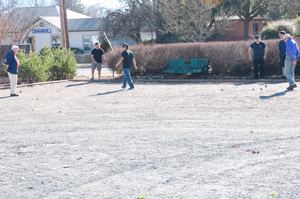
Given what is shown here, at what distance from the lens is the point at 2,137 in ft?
21.4

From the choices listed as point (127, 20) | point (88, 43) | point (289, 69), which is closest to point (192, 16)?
point (127, 20)

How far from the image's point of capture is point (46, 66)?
16.3m

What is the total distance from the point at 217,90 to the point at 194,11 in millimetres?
14560

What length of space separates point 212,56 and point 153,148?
10.8 metres

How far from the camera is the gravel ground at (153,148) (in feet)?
13.1

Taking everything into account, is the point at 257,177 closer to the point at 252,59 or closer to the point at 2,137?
the point at 2,137

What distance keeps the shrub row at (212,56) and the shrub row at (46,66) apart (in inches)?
84.8

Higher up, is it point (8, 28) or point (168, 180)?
point (8, 28)

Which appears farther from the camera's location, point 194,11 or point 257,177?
point 194,11

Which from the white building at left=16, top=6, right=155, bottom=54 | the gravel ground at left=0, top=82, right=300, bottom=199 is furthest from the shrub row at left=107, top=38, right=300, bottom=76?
the white building at left=16, top=6, right=155, bottom=54

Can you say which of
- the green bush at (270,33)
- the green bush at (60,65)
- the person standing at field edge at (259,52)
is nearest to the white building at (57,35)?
the green bush at (270,33)

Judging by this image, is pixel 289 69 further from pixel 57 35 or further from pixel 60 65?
Answer: pixel 57 35

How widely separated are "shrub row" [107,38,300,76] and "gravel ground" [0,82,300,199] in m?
4.89

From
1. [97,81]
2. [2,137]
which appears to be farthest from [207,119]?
[97,81]
